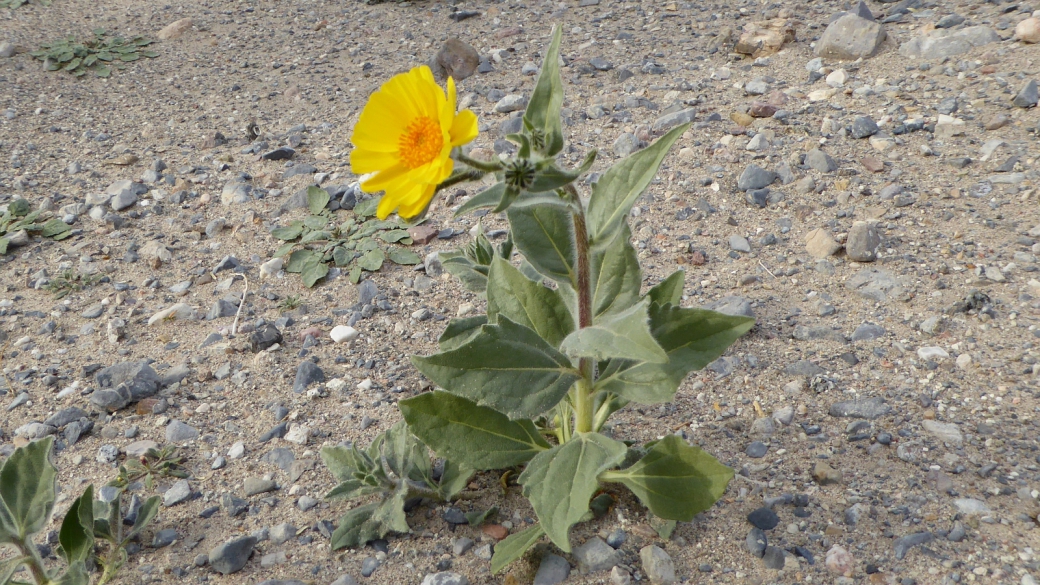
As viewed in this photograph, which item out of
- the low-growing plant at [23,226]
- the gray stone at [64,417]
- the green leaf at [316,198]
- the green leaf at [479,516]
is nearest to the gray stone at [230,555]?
the green leaf at [479,516]

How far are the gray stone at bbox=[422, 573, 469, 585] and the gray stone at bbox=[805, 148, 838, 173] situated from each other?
2724 mm

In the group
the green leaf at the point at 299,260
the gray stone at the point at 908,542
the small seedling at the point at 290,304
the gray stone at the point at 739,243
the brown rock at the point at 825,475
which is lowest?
the gray stone at the point at 908,542

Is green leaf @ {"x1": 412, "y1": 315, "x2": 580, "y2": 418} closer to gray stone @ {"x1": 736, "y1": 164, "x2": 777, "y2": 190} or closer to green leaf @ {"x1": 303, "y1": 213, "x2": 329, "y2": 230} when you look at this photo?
gray stone @ {"x1": 736, "y1": 164, "x2": 777, "y2": 190}

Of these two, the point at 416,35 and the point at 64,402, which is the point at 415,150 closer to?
the point at 64,402

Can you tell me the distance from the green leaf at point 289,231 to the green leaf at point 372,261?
17.6 inches

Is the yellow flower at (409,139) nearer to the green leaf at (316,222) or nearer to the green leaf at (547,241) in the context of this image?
the green leaf at (547,241)

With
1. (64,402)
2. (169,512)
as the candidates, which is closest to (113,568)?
(169,512)

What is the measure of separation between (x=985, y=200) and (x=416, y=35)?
13.3ft

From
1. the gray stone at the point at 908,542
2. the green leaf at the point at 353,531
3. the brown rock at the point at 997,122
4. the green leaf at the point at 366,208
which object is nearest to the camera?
the gray stone at the point at 908,542

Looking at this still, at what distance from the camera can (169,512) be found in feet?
9.07

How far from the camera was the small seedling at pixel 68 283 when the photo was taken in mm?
3994

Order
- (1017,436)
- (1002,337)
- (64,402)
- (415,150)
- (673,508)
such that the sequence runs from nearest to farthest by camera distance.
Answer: (415,150) < (673,508) < (1017,436) < (1002,337) < (64,402)

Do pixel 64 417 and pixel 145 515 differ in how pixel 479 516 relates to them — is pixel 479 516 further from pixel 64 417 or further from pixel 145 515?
pixel 64 417

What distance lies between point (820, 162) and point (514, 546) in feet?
A: 8.69
